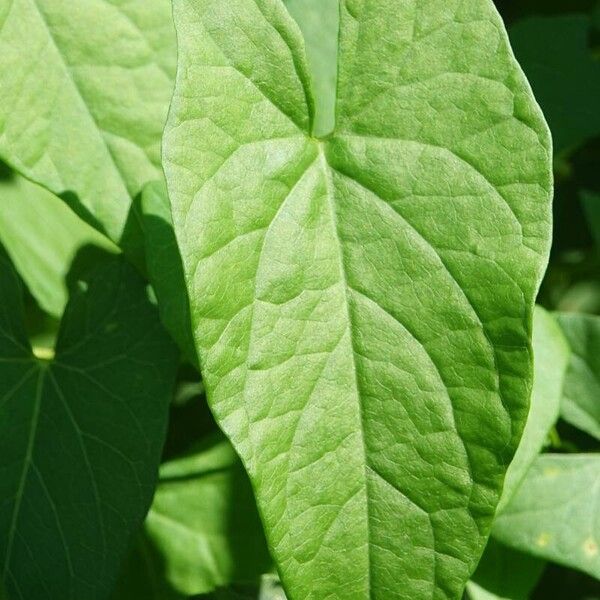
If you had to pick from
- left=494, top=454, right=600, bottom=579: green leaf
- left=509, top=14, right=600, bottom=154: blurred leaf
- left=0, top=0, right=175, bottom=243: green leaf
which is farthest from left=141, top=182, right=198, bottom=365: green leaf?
left=509, top=14, right=600, bottom=154: blurred leaf

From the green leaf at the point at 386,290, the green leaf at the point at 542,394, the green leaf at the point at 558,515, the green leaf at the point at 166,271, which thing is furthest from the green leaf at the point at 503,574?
the green leaf at the point at 166,271

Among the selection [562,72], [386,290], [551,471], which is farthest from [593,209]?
[386,290]

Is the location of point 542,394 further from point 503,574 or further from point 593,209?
point 593,209

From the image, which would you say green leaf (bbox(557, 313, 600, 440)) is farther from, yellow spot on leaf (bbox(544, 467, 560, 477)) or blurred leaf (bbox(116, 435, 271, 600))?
blurred leaf (bbox(116, 435, 271, 600))

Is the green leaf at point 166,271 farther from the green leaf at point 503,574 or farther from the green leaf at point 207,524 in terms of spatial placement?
the green leaf at point 503,574

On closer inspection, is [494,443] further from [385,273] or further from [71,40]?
[71,40]
